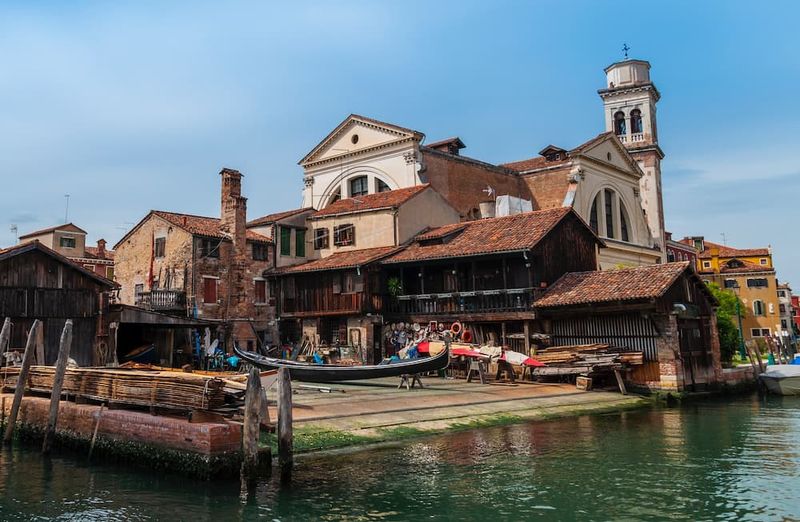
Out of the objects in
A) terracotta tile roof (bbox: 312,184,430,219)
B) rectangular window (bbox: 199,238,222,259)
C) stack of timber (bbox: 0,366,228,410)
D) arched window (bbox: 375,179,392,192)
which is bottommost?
stack of timber (bbox: 0,366,228,410)

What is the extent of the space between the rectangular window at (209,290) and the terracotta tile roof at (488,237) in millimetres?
7830

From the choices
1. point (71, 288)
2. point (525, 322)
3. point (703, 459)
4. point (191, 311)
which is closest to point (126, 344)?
point (191, 311)

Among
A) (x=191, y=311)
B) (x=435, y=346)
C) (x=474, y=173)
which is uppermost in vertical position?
(x=474, y=173)

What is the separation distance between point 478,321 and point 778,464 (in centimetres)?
1510

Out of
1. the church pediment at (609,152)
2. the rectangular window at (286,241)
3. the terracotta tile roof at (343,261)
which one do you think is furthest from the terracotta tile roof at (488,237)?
the church pediment at (609,152)

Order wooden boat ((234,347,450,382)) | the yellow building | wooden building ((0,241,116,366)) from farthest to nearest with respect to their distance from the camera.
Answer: the yellow building, wooden building ((0,241,116,366)), wooden boat ((234,347,450,382))

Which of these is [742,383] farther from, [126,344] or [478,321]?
[126,344]

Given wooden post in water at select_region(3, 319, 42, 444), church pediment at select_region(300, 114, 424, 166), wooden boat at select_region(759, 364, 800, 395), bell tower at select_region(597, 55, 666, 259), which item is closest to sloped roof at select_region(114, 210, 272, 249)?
church pediment at select_region(300, 114, 424, 166)

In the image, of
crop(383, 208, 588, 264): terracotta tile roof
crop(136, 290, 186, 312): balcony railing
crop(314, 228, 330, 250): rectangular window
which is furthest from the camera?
crop(314, 228, 330, 250): rectangular window

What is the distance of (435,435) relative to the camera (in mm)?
16188

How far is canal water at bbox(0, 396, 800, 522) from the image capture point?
33.0 ft

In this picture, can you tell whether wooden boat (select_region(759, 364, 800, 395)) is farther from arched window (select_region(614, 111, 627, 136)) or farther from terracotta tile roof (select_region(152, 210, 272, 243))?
arched window (select_region(614, 111, 627, 136))

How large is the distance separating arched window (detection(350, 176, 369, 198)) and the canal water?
2537cm

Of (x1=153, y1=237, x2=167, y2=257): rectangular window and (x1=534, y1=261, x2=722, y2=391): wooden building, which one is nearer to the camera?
(x1=534, y1=261, x2=722, y2=391): wooden building
